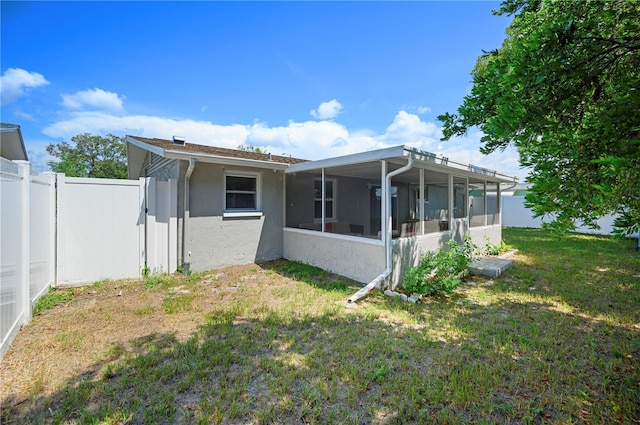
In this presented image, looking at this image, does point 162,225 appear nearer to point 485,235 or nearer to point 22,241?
point 22,241

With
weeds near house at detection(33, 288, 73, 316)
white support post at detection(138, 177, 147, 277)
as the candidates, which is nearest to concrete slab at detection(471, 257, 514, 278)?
white support post at detection(138, 177, 147, 277)

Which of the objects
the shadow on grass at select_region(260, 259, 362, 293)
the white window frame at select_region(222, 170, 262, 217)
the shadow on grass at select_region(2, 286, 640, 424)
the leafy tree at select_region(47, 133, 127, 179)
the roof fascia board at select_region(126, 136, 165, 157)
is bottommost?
the shadow on grass at select_region(2, 286, 640, 424)

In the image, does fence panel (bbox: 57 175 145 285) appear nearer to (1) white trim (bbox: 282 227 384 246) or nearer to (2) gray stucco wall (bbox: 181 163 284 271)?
(2) gray stucco wall (bbox: 181 163 284 271)

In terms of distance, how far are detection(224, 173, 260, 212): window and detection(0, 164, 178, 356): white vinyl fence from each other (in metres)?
1.34

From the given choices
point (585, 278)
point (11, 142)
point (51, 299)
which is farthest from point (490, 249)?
point (11, 142)

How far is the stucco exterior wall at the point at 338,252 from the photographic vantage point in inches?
239

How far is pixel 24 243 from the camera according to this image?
3744 mm

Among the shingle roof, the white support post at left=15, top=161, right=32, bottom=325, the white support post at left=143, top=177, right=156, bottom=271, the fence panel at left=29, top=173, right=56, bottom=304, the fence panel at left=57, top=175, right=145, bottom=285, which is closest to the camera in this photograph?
the white support post at left=15, top=161, right=32, bottom=325

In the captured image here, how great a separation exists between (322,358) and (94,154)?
37015 millimetres

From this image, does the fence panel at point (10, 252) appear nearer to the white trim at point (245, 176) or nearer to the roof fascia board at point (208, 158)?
Answer: the roof fascia board at point (208, 158)

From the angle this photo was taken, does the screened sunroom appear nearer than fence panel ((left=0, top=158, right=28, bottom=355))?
No

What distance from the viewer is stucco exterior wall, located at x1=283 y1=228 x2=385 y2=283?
6062mm

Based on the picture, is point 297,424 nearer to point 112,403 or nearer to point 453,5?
point 112,403

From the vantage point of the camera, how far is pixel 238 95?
13.6 metres
